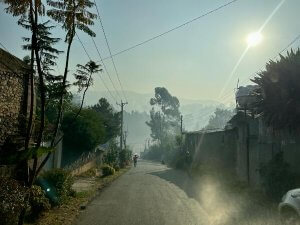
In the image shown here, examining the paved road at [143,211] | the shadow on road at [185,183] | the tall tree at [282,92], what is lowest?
the paved road at [143,211]

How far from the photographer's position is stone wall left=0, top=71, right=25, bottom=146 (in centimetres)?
1361

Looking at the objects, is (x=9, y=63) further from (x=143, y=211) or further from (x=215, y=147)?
(x=215, y=147)

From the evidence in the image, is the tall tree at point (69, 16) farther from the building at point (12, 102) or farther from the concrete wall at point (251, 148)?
the concrete wall at point (251, 148)

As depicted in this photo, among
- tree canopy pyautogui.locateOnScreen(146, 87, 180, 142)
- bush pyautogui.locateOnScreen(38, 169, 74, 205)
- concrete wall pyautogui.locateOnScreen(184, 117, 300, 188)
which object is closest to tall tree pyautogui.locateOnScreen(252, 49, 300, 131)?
concrete wall pyautogui.locateOnScreen(184, 117, 300, 188)

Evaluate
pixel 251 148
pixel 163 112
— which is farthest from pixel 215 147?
pixel 163 112

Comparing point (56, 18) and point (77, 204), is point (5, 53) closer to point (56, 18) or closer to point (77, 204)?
point (56, 18)

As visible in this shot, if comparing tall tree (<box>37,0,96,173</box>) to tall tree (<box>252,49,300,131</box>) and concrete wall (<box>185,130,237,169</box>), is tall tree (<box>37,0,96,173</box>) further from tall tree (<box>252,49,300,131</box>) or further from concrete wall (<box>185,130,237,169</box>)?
concrete wall (<box>185,130,237,169</box>)

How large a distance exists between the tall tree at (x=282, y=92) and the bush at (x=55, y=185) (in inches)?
350

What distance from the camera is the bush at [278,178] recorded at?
52.4 feet

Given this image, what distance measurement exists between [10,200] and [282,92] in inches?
477

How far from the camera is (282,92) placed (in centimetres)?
1719

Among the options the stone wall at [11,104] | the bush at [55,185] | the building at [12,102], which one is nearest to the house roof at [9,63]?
the building at [12,102]

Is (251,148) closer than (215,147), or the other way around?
(251,148)

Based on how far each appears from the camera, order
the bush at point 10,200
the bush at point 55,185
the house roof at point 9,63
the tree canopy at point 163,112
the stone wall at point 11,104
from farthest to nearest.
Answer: the tree canopy at point 163,112 → the bush at point 55,185 → the house roof at point 9,63 → the stone wall at point 11,104 → the bush at point 10,200
